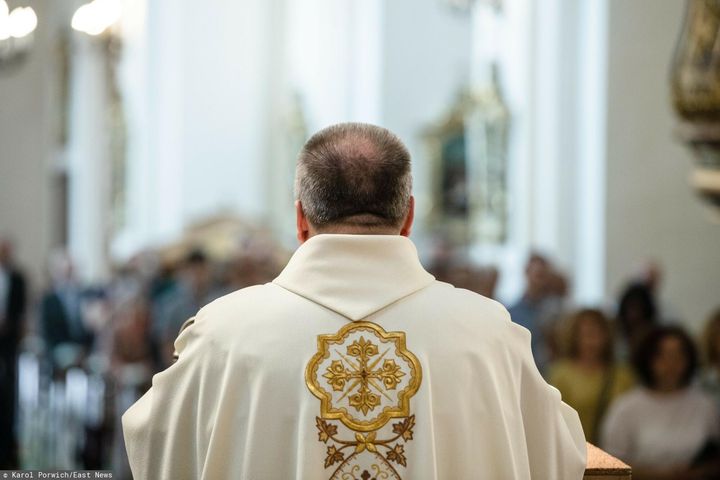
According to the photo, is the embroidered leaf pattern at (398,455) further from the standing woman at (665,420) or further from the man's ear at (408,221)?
the standing woman at (665,420)

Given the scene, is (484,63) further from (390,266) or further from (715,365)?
(390,266)

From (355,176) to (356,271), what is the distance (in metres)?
0.24

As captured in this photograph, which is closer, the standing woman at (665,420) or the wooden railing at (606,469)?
the wooden railing at (606,469)

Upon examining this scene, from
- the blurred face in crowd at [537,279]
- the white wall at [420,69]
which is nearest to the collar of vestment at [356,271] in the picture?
the blurred face in crowd at [537,279]

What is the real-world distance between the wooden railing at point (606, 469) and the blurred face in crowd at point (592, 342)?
4.72 m

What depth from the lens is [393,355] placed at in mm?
3404

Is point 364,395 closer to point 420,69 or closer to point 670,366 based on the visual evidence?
point 670,366

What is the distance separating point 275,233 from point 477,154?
5.88 m

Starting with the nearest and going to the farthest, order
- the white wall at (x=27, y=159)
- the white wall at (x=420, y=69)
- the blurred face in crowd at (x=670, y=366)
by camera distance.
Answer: the blurred face in crowd at (x=670, y=366), the white wall at (x=27, y=159), the white wall at (x=420, y=69)

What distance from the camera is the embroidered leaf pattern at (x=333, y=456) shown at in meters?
3.34

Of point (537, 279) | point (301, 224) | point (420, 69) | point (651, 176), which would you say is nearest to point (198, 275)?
point (537, 279)

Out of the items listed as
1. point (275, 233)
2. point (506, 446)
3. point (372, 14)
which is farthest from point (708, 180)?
point (275, 233)

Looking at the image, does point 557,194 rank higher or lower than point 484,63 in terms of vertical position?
lower

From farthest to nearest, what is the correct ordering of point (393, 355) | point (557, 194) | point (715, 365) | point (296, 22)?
point (296, 22)
point (557, 194)
point (715, 365)
point (393, 355)
